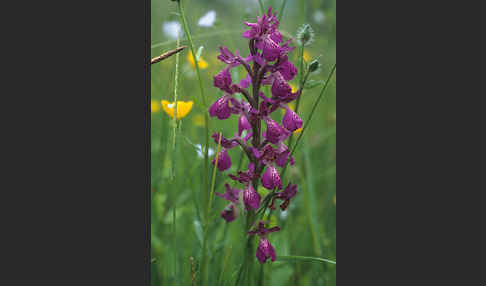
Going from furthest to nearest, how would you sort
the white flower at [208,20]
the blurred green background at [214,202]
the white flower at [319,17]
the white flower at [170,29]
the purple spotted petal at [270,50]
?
the white flower at [319,17] → the white flower at [170,29] → the white flower at [208,20] → the blurred green background at [214,202] → the purple spotted petal at [270,50]

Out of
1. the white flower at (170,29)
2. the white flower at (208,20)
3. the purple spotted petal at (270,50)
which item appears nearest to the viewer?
the purple spotted petal at (270,50)

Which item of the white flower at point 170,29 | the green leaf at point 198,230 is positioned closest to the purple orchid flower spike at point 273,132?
the green leaf at point 198,230

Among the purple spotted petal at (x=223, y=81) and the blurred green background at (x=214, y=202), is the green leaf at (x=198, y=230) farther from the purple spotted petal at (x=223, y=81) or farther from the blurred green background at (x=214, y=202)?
→ the purple spotted petal at (x=223, y=81)

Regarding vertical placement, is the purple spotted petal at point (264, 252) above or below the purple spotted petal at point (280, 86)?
below

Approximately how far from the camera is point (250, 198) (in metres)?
1.42

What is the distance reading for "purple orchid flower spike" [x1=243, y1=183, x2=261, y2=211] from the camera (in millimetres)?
1416

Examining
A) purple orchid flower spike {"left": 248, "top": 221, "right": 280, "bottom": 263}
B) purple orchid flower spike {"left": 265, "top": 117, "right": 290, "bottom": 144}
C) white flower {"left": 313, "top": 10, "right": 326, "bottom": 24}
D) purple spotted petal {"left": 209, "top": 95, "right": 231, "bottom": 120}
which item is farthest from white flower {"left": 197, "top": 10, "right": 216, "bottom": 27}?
white flower {"left": 313, "top": 10, "right": 326, "bottom": 24}

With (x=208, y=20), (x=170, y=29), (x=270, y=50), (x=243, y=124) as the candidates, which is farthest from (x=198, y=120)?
(x=270, y=50)

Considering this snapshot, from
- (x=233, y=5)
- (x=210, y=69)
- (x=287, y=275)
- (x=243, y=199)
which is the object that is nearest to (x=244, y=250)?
(x=243, y=199)

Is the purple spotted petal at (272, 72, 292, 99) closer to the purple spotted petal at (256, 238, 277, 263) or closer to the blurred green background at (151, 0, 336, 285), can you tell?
the blurred green background at (151, 0, 336, 285)

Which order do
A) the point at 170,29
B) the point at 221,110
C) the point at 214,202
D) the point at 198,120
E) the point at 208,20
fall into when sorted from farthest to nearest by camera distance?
1. the point at 198,120
2. the point at 170,29
3. the point at 208,20
4. the point at 214,202
5. the point at 221,110

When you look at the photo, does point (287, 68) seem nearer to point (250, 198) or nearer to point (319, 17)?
point (250, 198)

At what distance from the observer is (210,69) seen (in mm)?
3779

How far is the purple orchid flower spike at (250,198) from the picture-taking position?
1.42 m
